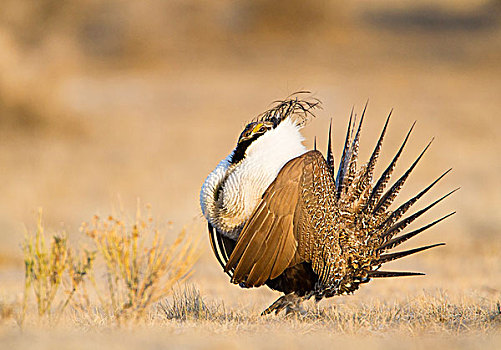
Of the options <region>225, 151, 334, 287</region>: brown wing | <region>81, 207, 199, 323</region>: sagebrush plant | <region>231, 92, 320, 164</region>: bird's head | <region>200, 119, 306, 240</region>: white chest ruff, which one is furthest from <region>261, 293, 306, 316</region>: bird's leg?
<region>231, 92, 320, 164</region>: bird's head

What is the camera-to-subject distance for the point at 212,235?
4.48 metres

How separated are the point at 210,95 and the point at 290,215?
18721 millimetres

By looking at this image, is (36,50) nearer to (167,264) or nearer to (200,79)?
(200,79)

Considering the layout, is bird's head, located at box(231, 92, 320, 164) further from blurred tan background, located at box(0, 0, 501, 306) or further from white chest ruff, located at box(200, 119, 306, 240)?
blurred tan background, located at box(0, 0, 501, 306)

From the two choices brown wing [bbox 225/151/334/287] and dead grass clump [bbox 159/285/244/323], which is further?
dead grass clump [bbox 159/285/244/323]

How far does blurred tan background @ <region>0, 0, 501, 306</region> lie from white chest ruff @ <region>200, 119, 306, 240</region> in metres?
0.41

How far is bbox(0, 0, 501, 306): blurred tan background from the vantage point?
12000mm

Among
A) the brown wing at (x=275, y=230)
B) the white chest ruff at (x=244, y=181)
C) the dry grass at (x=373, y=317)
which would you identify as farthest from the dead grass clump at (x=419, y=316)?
the white chest ruff at (x=244, y=181)

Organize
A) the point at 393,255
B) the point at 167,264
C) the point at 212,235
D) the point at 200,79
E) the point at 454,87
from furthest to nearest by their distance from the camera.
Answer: the point at 200,79 < the point at 454,87 < the point at 393,255 < the point at 212,235 < the point at 167,264

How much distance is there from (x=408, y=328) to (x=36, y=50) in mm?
15240

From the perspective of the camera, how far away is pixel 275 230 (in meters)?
4.01

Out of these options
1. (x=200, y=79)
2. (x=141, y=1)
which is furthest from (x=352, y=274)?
(x=141, y=1)

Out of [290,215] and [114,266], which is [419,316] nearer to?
[290,215]

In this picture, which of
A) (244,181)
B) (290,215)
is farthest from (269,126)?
(290,215)
